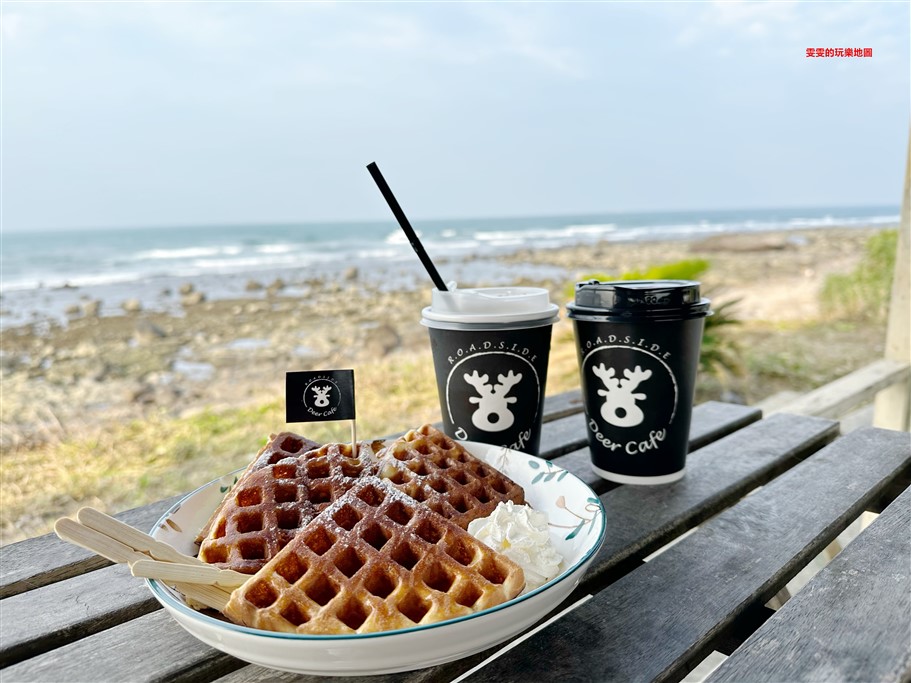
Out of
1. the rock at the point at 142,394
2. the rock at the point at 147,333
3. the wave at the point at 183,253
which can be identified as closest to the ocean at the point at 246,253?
the wave at the point at 183,253


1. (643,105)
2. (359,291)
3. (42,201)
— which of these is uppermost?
(643,105)

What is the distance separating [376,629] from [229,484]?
15.4 inches

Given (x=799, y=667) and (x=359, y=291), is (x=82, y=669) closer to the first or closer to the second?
(x=799, y=667)

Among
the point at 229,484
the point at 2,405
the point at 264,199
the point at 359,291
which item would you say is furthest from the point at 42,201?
the point at 229,484

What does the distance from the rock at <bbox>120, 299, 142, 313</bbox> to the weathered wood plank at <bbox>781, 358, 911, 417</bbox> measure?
906 cm

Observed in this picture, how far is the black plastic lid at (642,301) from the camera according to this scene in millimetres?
898

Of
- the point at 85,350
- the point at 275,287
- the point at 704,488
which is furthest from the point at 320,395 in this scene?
the point at 275,287

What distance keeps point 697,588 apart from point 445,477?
329mm

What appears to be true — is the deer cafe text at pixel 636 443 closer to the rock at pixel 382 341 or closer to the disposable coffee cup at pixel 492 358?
the disposable coffee cup at pixel 492 358

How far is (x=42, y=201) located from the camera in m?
19.4

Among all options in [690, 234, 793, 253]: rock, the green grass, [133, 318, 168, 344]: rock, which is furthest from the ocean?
the green grass

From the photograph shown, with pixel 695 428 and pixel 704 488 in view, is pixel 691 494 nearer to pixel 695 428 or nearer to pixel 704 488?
pixel 704 488

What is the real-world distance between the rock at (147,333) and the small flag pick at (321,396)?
7.67 m

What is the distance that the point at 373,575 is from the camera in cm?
59
